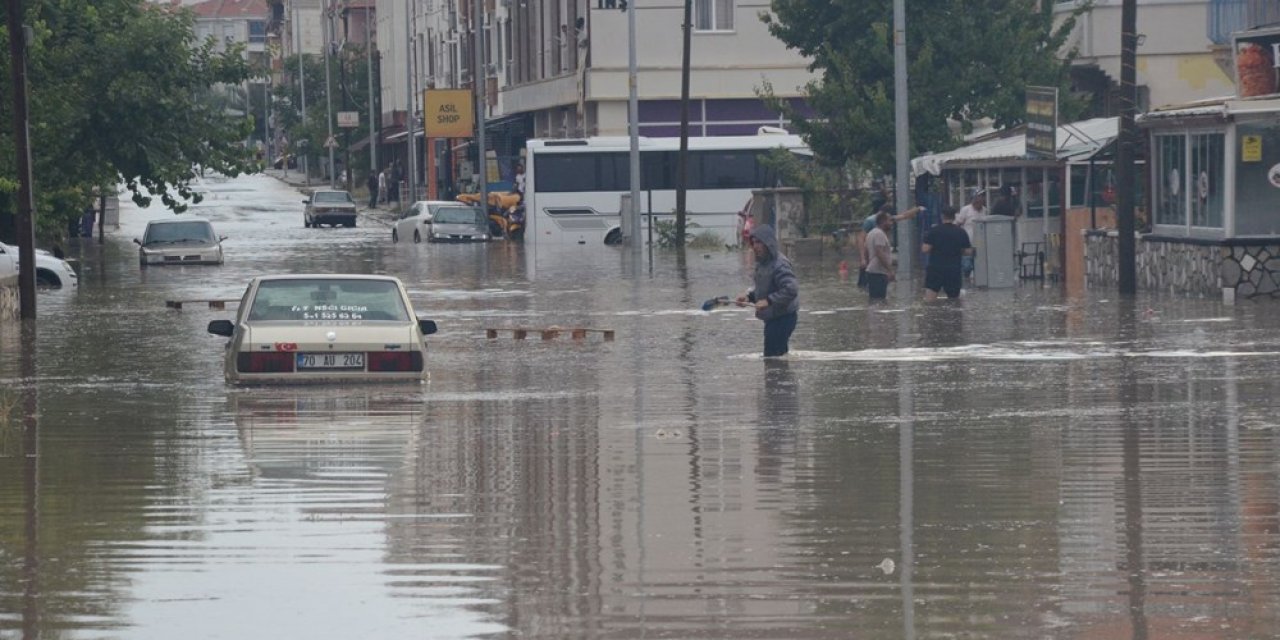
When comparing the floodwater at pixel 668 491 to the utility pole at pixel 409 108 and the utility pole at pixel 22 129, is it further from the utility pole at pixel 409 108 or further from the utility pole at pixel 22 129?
the utility pole at pixel 409 108

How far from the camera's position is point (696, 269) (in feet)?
152

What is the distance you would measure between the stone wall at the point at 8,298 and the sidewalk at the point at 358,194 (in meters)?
31.7

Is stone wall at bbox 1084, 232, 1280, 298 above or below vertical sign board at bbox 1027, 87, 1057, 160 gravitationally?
below

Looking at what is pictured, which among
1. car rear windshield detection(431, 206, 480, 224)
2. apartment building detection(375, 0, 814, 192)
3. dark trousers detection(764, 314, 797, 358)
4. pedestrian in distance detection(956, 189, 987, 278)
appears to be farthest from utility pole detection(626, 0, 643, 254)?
dark trousers detection(764, 314, 797, 358)

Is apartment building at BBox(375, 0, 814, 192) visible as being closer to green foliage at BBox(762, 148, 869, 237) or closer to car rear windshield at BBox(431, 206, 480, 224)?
car rear windshield at BBox(431, 206, 480, 224)

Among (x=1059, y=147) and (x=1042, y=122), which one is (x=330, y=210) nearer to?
(x=1059, y=147)

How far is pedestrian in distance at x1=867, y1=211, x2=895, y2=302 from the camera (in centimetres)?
3189

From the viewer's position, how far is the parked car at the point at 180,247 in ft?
166

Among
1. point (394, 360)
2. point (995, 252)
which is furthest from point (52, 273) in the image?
point (394, 360)

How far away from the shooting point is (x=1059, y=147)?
3675 centimetres

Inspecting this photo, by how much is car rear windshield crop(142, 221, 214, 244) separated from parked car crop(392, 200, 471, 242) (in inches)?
548

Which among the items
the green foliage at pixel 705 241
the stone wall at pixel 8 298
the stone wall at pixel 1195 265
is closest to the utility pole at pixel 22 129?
the stone wall at pixel 8 298

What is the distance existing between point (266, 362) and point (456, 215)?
46.8 m

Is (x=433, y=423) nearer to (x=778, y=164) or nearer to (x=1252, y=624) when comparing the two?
(x=1252, y=624)
